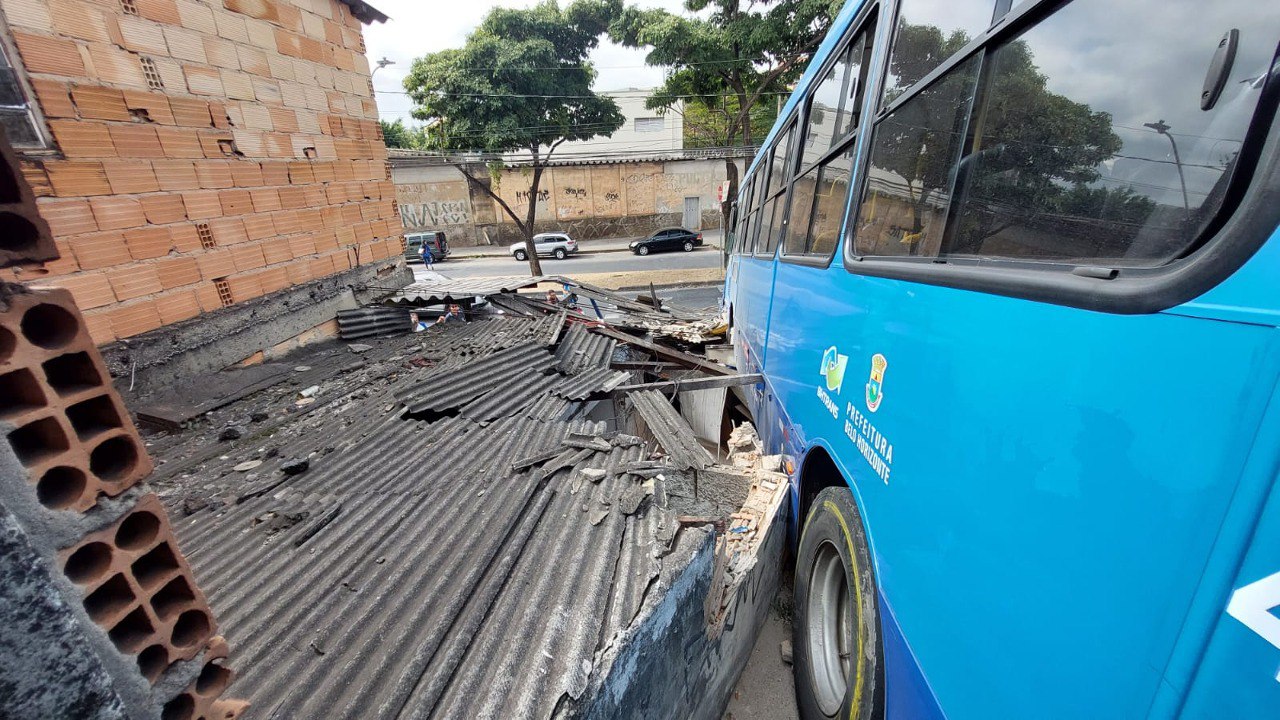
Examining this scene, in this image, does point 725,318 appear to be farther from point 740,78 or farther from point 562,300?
point 740,78

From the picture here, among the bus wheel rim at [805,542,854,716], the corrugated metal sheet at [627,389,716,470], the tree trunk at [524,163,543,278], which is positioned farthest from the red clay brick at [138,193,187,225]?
the tree trunk at [524,163,543,278]

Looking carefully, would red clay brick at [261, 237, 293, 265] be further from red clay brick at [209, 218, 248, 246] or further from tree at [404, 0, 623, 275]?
tree at [404, 0, 623, 275]

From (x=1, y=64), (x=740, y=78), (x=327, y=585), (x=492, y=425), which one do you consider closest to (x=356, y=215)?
(x=1, y=64)

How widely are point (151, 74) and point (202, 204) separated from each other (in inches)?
47.4

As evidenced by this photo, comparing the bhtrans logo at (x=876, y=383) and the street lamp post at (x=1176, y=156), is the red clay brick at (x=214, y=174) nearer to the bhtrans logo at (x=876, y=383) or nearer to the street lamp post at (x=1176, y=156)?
the bhtrans logo at (x=876, y=383)

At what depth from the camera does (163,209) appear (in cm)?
468

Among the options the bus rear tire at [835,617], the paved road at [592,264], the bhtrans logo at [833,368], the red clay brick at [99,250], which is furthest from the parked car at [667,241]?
the bus rear tire at [835,617]

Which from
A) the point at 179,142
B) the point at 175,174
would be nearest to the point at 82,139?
the point at 175,174

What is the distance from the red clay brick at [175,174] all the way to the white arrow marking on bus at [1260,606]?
23.5 ft

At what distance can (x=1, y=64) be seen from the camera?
11.9 feet

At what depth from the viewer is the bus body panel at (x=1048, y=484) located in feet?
2.67

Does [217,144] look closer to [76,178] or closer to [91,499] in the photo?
[76,178]

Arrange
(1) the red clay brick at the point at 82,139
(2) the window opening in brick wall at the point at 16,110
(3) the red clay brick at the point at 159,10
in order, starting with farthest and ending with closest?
(3) the red clay brick at the point at 159,10, (1) the red clay brick at the point at 82,139, (2) the window opening in brick wall at the point at 16,110

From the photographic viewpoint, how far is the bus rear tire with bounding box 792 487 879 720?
2051 millimetres
